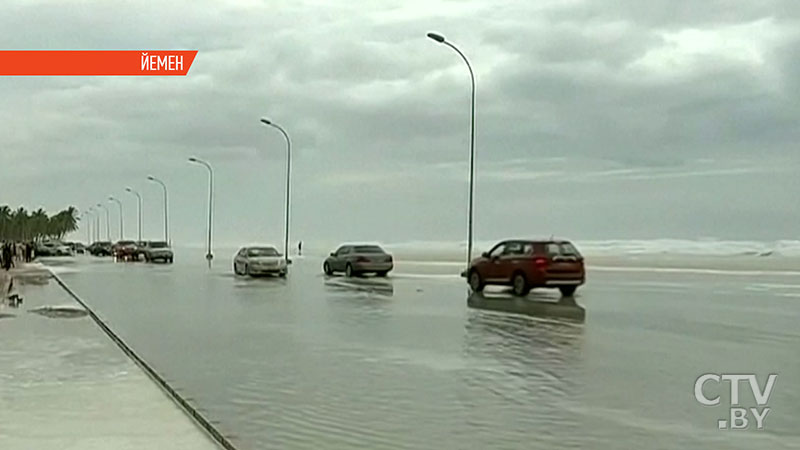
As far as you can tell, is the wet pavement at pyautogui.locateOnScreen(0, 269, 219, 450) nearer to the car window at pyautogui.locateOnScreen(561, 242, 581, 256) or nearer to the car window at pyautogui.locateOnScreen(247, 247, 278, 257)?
the car window at pyautogui.locateOnScreen(561, 242, 581, 256)

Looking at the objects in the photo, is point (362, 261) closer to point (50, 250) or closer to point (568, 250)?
point (568, 250)

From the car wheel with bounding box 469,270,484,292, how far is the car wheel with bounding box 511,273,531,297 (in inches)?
61.8

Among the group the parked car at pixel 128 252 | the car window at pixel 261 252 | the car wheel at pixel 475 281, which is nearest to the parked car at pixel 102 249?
the parked car at pixel 128 252

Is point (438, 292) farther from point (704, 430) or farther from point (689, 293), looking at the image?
point (704, 430)

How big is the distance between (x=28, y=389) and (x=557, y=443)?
5563 millimetres

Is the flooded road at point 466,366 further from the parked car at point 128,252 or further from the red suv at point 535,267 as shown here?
the parked car at point 128,252

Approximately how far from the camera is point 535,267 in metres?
28.5

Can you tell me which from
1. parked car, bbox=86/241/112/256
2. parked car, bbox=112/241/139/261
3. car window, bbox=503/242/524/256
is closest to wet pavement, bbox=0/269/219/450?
car window, bbox=503/242/524/256

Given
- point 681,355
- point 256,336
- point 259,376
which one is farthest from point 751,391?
point 256,336

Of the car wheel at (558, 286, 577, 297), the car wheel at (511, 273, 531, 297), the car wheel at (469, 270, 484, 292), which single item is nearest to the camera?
the car wheel at (511, 273, 531, 297)

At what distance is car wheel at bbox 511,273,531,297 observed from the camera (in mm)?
28547

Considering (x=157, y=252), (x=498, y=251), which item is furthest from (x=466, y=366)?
(x=157, y=252)

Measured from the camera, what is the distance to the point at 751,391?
11.4m

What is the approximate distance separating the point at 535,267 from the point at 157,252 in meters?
49.2
